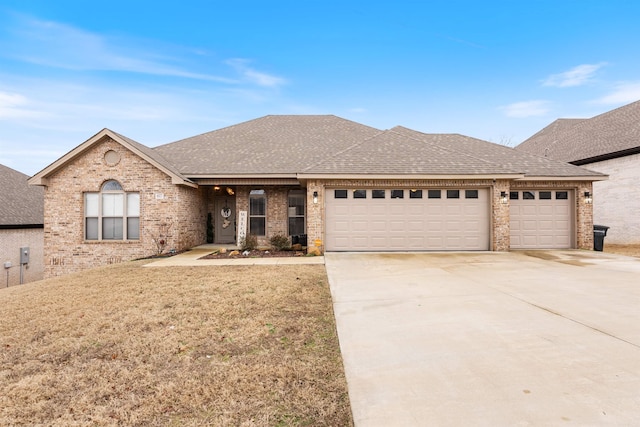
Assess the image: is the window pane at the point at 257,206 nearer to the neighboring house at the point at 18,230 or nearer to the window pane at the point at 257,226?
the window pane at the point at 257,226

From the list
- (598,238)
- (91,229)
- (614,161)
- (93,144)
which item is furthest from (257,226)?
(614,161)

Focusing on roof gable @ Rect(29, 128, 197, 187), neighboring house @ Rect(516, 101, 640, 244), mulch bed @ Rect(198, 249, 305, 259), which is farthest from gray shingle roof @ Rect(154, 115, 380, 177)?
neighboring house @ Rect(516, 101, 640, 244)

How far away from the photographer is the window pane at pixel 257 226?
13975 millimetres

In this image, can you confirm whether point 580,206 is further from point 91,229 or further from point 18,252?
point 18,252

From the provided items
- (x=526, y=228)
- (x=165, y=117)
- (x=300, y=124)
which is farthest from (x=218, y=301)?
(x=165, y=117)

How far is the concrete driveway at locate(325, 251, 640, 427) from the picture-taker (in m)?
2.35

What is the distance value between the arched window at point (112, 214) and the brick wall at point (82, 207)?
210 mm

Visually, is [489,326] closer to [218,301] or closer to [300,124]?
[218,301]

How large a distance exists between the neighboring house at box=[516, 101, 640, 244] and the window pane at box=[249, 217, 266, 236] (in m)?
18.0

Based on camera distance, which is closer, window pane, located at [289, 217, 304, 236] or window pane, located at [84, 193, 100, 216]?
window pane, located at [84, 193, 100, 216]

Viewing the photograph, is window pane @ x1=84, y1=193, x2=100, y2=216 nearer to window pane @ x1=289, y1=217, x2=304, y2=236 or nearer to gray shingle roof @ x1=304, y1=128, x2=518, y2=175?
window pane @ x1=289, y1=217, x2=304, y2=236

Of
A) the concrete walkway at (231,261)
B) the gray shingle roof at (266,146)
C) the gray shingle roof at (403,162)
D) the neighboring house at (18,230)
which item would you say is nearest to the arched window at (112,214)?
the gray shingle roof at (266,146)

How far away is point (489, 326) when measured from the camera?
13.5ft

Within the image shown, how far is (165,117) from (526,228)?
34.1 m
